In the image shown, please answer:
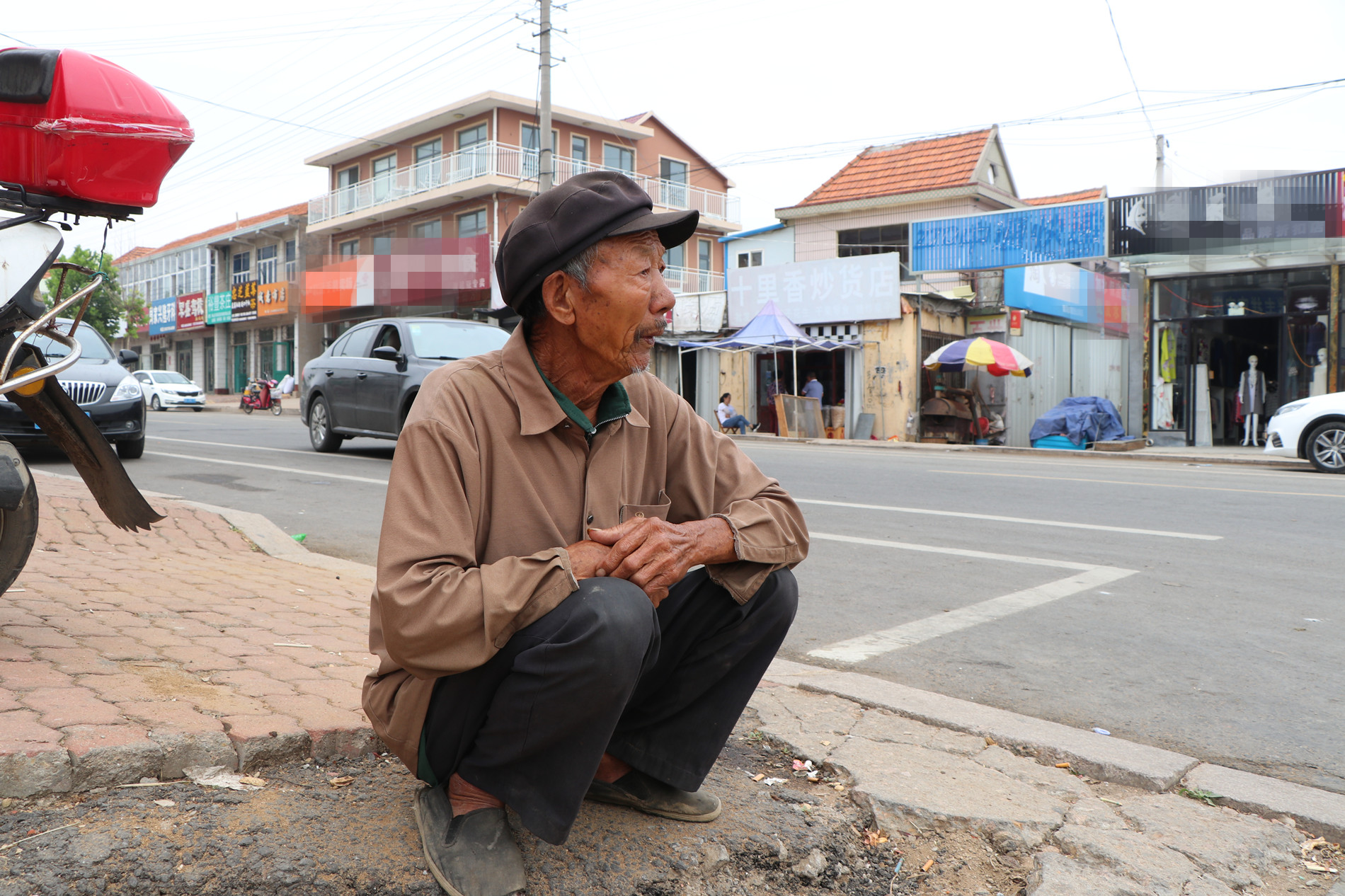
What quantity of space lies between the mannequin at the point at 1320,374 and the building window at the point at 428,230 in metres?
25.5

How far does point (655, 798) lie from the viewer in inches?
84.9

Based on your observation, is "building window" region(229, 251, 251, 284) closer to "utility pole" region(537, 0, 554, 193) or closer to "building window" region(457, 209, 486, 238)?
"building window" region(457, 209, 486, 238)

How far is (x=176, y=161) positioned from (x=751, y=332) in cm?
1754

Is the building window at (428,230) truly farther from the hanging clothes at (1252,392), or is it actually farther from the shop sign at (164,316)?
the hanging clothes at (1252,392)

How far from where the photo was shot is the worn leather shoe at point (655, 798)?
215 cm

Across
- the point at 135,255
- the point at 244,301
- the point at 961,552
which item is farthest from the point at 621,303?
the point at 135,255

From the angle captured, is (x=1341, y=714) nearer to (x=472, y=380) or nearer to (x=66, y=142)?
(x=472, y=380)

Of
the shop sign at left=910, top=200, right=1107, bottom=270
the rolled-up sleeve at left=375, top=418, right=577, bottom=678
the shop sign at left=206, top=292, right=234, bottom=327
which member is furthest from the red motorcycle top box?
the shop sign at left=206, top=292, right=234, bottom=327

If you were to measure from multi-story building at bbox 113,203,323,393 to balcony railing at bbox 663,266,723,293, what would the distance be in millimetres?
12365

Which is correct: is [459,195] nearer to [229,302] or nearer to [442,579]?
[229,302]

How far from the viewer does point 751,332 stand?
1997cm

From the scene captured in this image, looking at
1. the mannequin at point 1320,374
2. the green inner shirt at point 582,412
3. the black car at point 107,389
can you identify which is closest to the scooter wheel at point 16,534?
the green inner shirt at point 582,412

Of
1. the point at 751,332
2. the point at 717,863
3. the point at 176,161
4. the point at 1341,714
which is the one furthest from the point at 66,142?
the point at 751,332

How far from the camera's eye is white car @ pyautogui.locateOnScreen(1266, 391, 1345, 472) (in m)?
12.2
